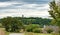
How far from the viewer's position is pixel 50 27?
130 inches

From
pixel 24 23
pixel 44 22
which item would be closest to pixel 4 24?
pixel 24 23

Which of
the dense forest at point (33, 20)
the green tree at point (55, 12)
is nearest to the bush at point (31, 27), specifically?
the dense forest at point (33, 20)

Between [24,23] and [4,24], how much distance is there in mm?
438

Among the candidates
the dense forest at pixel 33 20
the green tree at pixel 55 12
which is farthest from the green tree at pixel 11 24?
the green tree at pixel 55 12

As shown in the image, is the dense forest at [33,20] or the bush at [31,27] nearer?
the bush at [31,27]

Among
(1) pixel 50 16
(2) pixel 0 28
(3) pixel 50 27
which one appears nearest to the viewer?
(2) pixel 0 28

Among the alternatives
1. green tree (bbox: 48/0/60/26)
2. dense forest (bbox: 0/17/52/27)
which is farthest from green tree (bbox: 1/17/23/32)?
green tree (bbox: 48/0/60/26)

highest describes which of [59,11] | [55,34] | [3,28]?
[59,11]

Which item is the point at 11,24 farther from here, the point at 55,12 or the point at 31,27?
the point at 55,12

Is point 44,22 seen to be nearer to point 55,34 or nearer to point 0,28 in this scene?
point 55,34

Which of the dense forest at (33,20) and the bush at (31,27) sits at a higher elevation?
the dense forest at (33,20)

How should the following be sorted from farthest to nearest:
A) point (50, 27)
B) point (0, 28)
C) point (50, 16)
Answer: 1. point (50, 16)
2. point (50, 27)
3. point (0, 28)

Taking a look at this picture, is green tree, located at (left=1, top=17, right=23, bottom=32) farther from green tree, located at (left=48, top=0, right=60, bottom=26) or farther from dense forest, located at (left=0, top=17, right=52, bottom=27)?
green tree, located at (left=48, top=0, right=60, bottom=26)

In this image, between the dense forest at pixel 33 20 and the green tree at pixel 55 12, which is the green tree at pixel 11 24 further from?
the green tree at pixel 55 12
